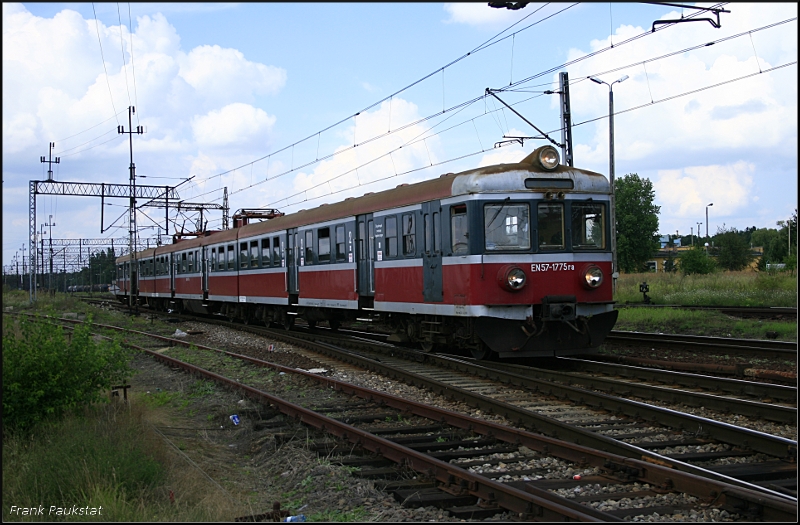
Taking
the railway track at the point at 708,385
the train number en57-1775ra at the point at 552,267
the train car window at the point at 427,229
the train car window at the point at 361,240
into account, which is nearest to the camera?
the railway track at the point at 708,385

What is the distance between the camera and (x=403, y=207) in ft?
45.3

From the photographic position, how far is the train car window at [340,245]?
16.6 meters

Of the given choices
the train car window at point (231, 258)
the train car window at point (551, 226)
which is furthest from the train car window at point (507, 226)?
the train car window at point (231, 258)

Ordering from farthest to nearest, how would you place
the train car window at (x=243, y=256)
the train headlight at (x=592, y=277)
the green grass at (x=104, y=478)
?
the train car window at (x=243, y=256) < the train headlight at (x=592, y=277) < the green grass at (x=104, y=478)

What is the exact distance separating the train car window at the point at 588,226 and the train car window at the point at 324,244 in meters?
7.02

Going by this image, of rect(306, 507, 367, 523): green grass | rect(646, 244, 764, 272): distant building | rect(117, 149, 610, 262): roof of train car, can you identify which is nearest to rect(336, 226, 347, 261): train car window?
rect(117, 149, 610, 262): roof of train car

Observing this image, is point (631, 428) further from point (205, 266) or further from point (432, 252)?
point (205, 266)

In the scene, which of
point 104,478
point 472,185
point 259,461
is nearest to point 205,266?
point 472,185

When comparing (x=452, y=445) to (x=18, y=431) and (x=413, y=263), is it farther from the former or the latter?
(x=413, y=263)

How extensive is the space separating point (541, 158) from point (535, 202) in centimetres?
81

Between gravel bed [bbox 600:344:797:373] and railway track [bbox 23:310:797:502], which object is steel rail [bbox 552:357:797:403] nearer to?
gravel bed [bbox 600:344:797:373]

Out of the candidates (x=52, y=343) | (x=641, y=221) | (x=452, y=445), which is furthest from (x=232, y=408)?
(x=641, y=221)

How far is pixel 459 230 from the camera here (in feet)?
39.4

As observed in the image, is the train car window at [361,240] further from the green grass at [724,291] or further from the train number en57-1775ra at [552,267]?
the green grass at [724,291]
